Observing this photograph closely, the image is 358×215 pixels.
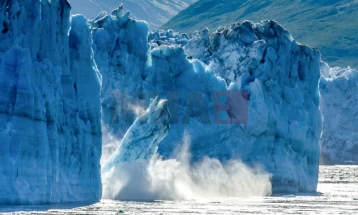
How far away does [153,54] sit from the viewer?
205 ft

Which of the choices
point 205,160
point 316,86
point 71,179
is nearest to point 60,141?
point 71,179

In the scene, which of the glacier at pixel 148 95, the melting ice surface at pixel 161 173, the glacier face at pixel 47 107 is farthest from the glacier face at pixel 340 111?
the glacier face at pixel 47 107

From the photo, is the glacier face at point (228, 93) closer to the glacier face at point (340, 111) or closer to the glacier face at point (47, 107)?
the glacier face at point (47, 107)

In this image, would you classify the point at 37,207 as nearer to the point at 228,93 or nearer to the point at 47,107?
the point at 47,107

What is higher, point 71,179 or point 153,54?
point 153,54

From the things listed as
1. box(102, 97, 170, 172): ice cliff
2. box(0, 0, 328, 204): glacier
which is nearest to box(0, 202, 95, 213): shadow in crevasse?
box(0, 0, 328, 204): glacier

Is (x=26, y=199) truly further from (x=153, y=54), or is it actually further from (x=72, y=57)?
(x=153, y=54)

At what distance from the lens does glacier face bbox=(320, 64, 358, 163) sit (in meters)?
107

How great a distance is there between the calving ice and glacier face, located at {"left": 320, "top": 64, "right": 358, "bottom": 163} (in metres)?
33.5

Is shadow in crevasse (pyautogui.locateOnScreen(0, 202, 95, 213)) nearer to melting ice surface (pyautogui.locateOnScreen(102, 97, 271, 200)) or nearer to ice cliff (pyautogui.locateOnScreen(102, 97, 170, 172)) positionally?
ice cliff (pyautogui.locateOnScreen(102, 97, 170, 172))

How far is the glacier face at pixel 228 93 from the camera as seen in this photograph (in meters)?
60.3

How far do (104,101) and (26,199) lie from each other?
20.0 metres

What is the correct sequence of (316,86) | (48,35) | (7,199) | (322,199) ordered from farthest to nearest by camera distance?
(316,86), (322,199), (48,35), (7,199)

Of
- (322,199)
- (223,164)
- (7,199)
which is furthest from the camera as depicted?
(223,164)
